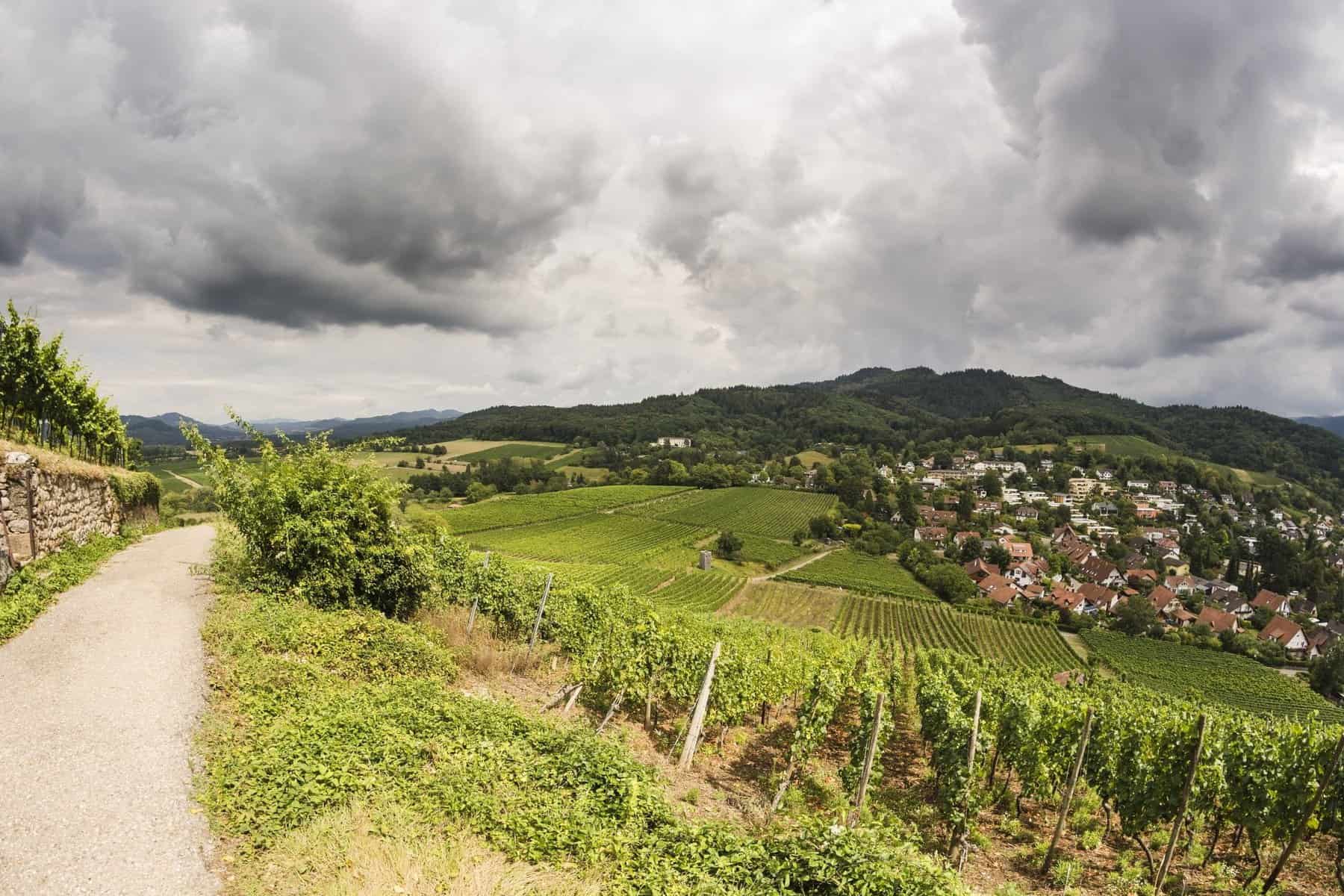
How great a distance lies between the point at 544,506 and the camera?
86.6m

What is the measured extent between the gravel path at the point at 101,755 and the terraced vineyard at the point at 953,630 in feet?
143

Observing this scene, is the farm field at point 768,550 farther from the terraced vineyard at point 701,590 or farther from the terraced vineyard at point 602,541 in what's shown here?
the terraced vineyard at point 701,590

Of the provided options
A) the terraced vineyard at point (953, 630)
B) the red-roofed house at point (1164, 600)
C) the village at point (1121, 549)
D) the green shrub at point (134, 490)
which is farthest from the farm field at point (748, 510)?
the green shrub at point (134, 490)

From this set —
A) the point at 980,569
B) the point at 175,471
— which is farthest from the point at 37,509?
the point at 175,471

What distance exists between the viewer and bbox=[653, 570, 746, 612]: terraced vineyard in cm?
4803

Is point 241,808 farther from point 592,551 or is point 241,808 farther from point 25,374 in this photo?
point 592,551

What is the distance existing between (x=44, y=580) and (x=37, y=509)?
2.88m

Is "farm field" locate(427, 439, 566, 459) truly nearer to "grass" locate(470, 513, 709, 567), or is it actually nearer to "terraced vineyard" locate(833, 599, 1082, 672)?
"grass" locate(470, 513, 709, 567)

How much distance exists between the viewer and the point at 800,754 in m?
10.4

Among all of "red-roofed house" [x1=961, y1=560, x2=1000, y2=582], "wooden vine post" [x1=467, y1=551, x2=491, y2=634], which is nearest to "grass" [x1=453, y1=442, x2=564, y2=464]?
"red-roofed house" [x1=961, y1=560, x2=1000, y2=582]

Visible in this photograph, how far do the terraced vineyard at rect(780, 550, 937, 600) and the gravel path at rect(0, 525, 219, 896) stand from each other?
6186cm

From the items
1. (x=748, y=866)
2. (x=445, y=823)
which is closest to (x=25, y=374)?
(x=445, y=823)

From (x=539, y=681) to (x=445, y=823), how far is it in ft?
22.5

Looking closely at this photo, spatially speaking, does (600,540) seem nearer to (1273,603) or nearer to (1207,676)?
(1207,676)
